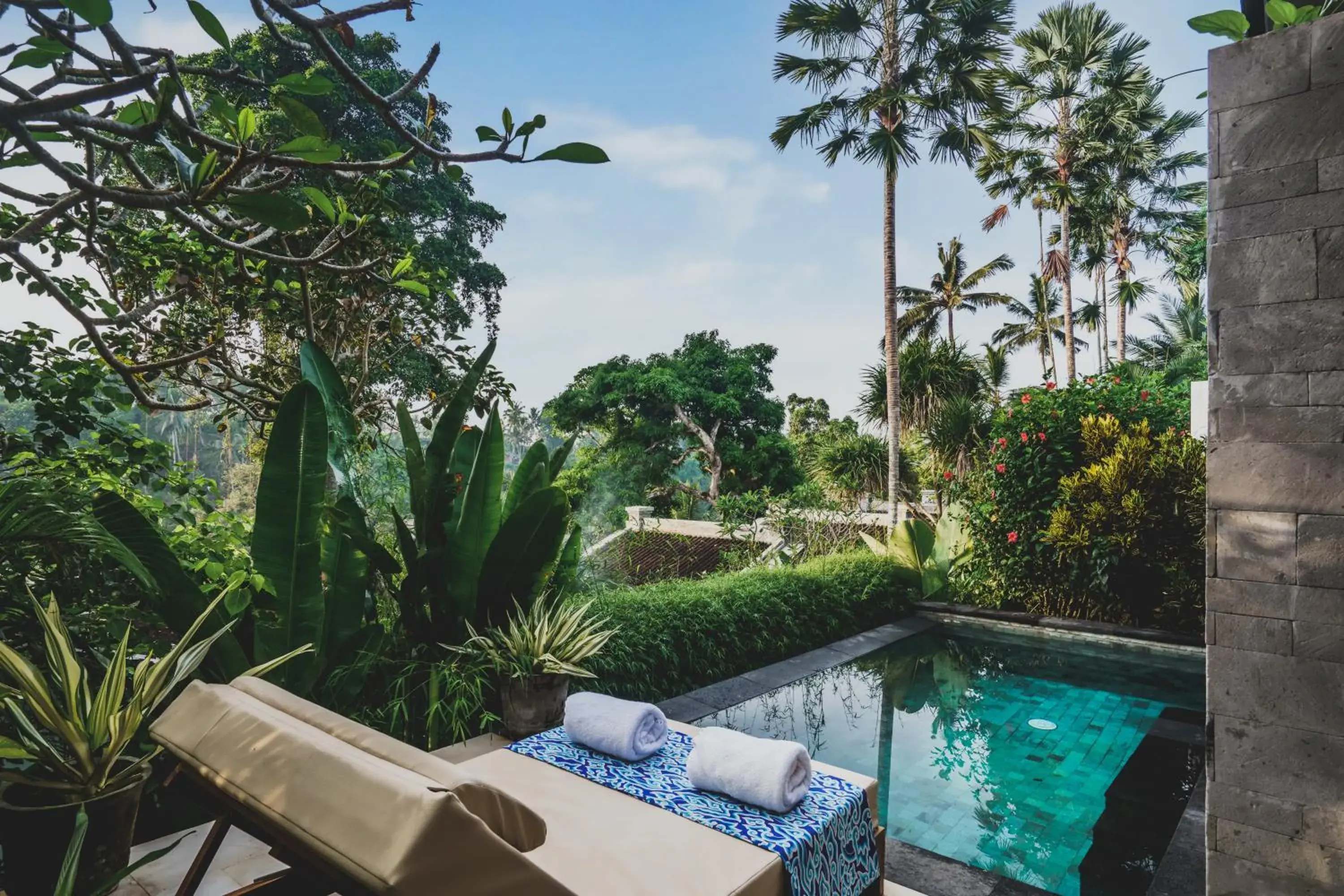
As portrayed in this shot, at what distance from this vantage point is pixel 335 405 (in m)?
3.15

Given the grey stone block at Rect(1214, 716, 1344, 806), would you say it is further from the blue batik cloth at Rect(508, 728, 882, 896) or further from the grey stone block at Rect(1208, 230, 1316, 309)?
the grey stone block at Rect(1208, 230, 1316, 309)

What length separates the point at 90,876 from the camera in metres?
1.71

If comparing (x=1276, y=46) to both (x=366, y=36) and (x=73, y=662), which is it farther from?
(x=366, y=36)

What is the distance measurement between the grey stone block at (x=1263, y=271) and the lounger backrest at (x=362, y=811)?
7.00ft

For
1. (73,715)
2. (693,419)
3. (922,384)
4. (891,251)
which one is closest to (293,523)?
(73,715)

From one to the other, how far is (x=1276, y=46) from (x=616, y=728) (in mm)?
2703

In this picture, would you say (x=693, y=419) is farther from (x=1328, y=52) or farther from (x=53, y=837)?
(x=53, y=837)

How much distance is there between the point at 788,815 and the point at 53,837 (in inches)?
72.4

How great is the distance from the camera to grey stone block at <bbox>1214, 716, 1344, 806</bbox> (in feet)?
5.71

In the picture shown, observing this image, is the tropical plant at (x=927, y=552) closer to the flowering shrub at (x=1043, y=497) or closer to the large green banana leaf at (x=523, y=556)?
the flowering shrub at (x=1043, y=497)

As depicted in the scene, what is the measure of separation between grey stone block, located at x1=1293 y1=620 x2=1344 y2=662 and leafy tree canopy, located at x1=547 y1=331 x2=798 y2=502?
577 inches

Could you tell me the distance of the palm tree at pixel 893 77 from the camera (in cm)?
946

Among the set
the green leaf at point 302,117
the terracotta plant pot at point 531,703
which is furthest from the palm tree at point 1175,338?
the green leaf at point 302,117

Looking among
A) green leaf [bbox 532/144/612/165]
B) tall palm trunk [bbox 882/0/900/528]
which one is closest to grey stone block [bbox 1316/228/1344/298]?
green leaf [bbox 532/144/612/165]
